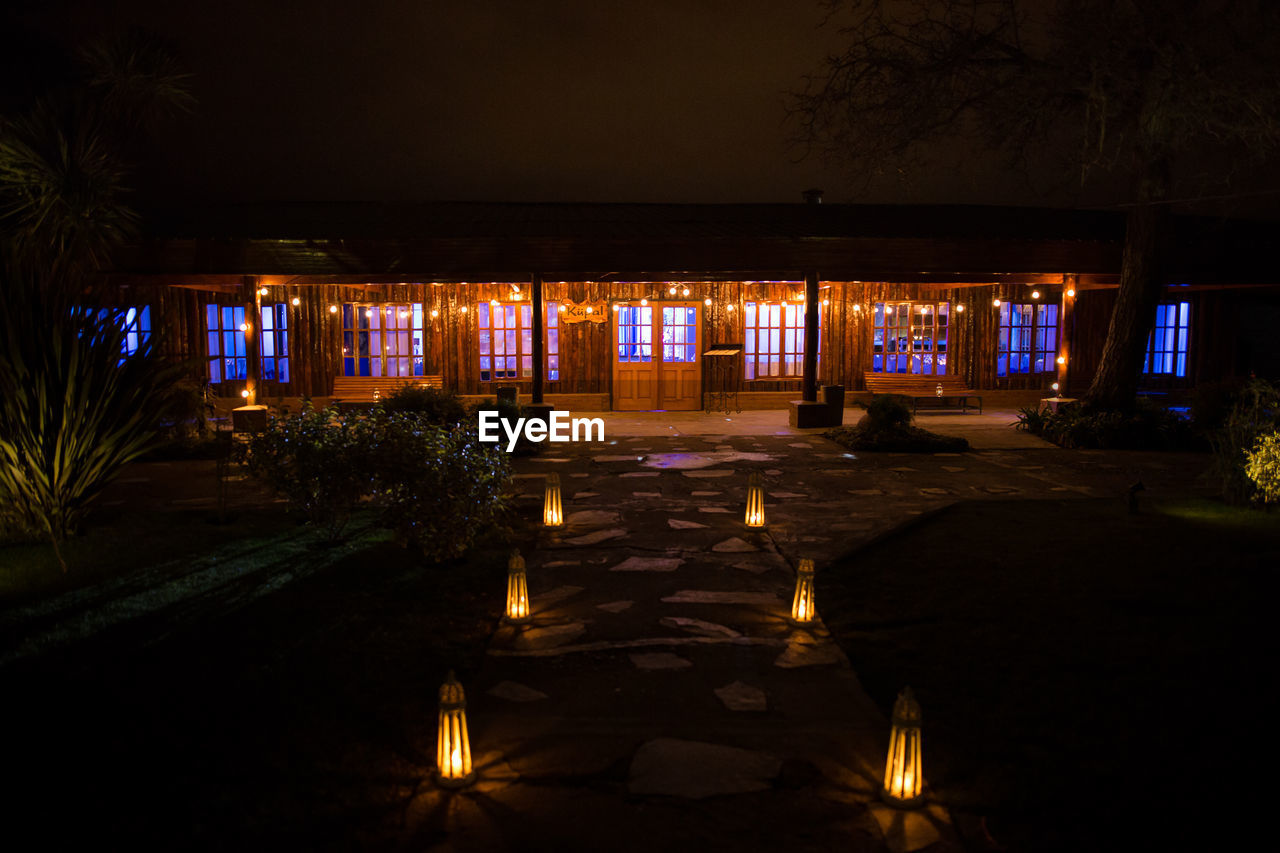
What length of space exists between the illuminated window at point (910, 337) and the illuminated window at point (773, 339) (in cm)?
170

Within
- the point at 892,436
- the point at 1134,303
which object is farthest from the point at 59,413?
the point at 1134,303

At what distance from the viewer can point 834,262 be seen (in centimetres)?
1474

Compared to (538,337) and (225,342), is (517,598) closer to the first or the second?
(538,337)

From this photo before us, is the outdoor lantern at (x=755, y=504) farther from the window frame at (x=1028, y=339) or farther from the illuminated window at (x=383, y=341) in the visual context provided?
the window frame at (x=1028, y=339)

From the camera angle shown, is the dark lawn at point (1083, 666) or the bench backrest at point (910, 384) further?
the bench backrest at point (910, 384)

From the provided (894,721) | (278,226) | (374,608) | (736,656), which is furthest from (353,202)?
(894,721)

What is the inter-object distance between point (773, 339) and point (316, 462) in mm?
13354

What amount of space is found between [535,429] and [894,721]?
32.2ft

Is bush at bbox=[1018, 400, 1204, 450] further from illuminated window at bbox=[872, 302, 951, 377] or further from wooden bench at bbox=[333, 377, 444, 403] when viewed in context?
wooden bench at bbox=[333, 377, 444, 403]

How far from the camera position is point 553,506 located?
7699 mm

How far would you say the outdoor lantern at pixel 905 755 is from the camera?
3.06m

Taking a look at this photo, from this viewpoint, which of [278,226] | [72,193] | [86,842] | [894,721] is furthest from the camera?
[278,226]

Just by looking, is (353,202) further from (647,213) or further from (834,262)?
(834,262)

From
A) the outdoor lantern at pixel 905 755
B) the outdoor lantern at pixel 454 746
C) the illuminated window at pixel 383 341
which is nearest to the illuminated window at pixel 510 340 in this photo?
the illuminated window at pixel 383 341
